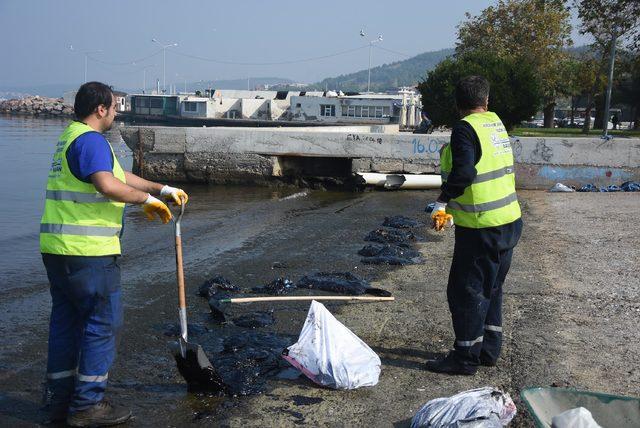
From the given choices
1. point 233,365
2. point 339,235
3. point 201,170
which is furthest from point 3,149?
point 233,365

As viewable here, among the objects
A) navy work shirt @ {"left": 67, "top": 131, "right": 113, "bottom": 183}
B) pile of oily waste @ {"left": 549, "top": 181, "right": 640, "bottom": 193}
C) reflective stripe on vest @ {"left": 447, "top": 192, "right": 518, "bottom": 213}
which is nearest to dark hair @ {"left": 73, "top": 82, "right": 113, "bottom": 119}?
navy work shirt @ {"left": 67, "top": 131, "right": 113, "bottom": 183}

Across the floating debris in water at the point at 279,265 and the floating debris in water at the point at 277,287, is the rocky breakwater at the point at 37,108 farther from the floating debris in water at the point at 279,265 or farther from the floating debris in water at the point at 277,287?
the floating debris in water at the point at 277,287

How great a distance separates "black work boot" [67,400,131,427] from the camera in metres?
3.95

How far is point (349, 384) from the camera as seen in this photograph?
14.4ft

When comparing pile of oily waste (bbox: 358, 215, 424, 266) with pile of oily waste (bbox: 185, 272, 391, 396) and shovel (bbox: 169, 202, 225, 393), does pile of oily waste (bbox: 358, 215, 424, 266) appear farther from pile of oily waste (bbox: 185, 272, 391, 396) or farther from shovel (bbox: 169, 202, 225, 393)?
shovel (bbox: 169, 202, 225, 393)

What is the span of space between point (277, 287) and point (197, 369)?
273 centimetres

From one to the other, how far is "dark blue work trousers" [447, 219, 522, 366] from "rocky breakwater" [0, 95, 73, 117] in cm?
9300

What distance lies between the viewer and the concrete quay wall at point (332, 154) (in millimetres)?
15570

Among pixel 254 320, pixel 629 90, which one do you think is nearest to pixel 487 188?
pixel 254 320

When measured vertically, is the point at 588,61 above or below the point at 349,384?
above

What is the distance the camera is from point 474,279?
15.2 ft

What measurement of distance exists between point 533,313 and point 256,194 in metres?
11.5

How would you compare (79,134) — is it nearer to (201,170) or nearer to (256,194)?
(256,194)

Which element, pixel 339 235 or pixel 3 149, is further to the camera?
pixel 3 149
